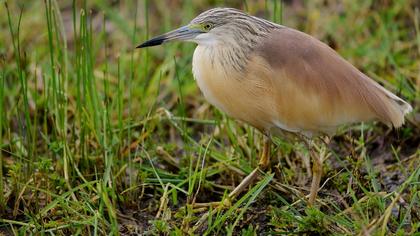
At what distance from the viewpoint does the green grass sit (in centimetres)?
273

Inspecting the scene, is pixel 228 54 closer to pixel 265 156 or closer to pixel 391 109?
pixel 265 156

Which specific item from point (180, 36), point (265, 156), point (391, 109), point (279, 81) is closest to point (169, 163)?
point (265, 156)

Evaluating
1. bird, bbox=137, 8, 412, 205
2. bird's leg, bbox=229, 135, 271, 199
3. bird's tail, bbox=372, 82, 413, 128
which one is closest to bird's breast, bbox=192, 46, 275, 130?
bird, bbox=137, 8, 412, 205

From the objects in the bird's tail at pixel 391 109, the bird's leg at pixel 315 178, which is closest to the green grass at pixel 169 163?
the bird's leg at pixel 315 178

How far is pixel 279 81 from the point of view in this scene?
2.75 metres

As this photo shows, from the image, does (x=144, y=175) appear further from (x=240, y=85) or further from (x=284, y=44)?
(x=284, y=44)

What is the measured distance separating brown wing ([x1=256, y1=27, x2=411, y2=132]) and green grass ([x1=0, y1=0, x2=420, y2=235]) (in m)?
0.19

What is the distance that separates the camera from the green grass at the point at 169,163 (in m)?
2.73

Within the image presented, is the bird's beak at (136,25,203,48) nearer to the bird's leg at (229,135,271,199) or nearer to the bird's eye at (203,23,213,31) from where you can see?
the bird's eye at (203,23,213,31)

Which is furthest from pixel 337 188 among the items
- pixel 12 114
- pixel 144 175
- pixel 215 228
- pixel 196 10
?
pixel 196 10

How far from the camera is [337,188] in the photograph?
3.00m

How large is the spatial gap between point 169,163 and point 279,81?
729 millimetres

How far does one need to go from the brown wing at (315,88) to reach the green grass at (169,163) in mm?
194

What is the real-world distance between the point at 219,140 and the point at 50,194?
1045mm
